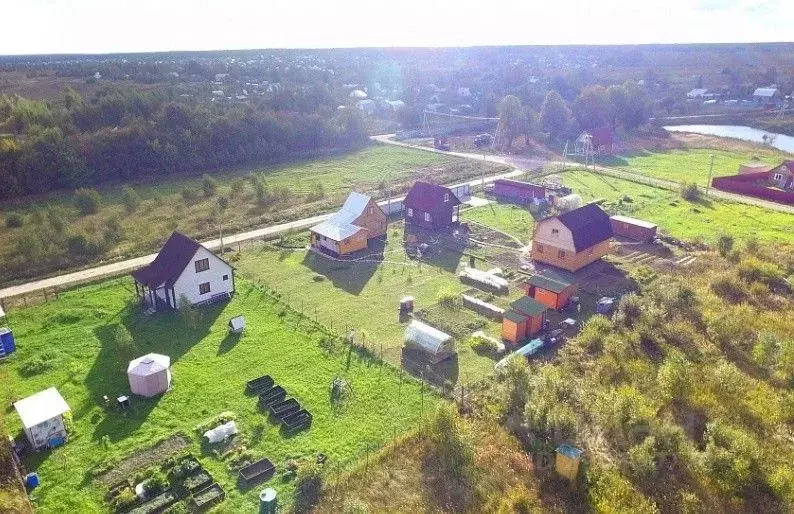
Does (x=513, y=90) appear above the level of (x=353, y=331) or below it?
above

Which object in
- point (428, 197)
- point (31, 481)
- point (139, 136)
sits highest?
point (139, 136)

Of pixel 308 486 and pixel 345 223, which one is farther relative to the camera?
pixel 345 223

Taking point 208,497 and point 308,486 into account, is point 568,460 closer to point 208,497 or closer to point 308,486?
point 308,486

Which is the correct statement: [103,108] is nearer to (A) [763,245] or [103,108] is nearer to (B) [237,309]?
(B) [237,309]

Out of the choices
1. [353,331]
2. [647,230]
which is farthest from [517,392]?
[647,230]

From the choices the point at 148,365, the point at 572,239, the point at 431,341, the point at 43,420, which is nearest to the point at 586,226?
the point at 572,239
